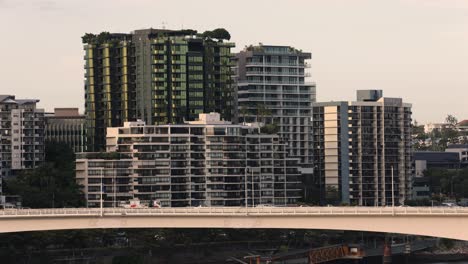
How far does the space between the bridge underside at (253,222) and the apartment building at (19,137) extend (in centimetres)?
6272

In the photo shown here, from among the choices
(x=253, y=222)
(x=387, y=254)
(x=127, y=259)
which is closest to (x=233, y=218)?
(x=253, y=222)

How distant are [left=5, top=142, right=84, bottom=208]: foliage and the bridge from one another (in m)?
44.5

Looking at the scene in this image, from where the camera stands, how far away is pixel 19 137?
19662 centimetres

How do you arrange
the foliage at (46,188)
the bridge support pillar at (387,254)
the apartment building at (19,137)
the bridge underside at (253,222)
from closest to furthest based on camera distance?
the bridge underside at (253,222) < the bridge support pillar at (387,254) < the foliage at (46,188) < the apartment building at (19,137)

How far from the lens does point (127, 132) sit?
189125 mm

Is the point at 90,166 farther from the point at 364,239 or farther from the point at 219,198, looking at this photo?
the point at 364,239

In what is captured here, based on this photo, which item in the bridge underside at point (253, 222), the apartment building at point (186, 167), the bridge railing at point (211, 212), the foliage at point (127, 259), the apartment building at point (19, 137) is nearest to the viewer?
the bridge underside at point (253, 222)

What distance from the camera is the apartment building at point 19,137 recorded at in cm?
19500

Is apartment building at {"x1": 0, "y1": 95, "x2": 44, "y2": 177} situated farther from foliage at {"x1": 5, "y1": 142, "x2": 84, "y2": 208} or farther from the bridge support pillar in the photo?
the bridge support pillar

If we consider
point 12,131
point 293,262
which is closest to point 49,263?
point 293,262

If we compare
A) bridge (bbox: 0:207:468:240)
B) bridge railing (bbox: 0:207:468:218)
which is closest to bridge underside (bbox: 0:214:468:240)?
bridge (bbox: 0:207:468:240)

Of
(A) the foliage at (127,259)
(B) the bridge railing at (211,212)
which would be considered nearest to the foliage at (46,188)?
(A) the foliage at (127,259)

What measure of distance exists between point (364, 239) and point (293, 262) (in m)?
20.2

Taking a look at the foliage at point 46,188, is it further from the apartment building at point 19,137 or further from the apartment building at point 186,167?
the apartment building at point 19,137
